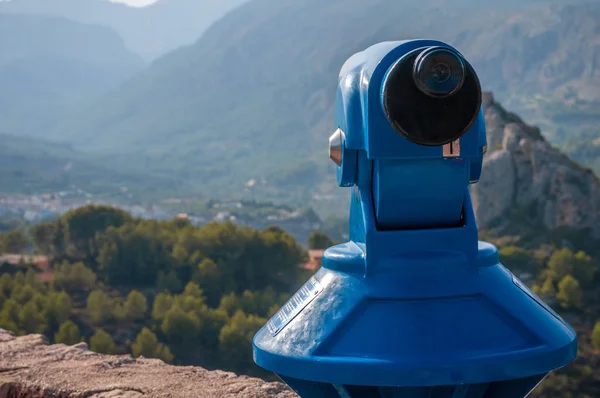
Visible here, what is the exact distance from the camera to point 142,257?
3184cm

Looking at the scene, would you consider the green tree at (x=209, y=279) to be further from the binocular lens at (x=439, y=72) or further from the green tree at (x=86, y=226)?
the binocular lens at (x=439, y=72)

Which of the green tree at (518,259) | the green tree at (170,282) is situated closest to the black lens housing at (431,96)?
the green tree at (170,282)

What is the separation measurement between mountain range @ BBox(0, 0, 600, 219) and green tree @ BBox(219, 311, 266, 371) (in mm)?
68150

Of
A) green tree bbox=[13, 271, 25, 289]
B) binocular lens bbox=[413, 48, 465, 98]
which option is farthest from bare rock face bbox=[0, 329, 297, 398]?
green tree bbox=[13, 271, 25, 289]

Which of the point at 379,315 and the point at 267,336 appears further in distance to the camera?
the point at 267,336

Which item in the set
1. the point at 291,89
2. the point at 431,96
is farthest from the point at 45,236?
the point at 291,89

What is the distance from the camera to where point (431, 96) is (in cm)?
299

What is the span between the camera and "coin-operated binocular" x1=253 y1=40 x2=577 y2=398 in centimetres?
296

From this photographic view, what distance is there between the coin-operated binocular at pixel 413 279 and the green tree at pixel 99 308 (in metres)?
24.7

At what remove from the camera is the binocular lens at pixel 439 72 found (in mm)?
2934

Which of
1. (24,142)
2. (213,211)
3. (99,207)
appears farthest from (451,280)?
(24,142)

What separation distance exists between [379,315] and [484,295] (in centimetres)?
39

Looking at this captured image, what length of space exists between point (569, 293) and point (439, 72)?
28.0m

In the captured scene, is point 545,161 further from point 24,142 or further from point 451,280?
point 24,142
